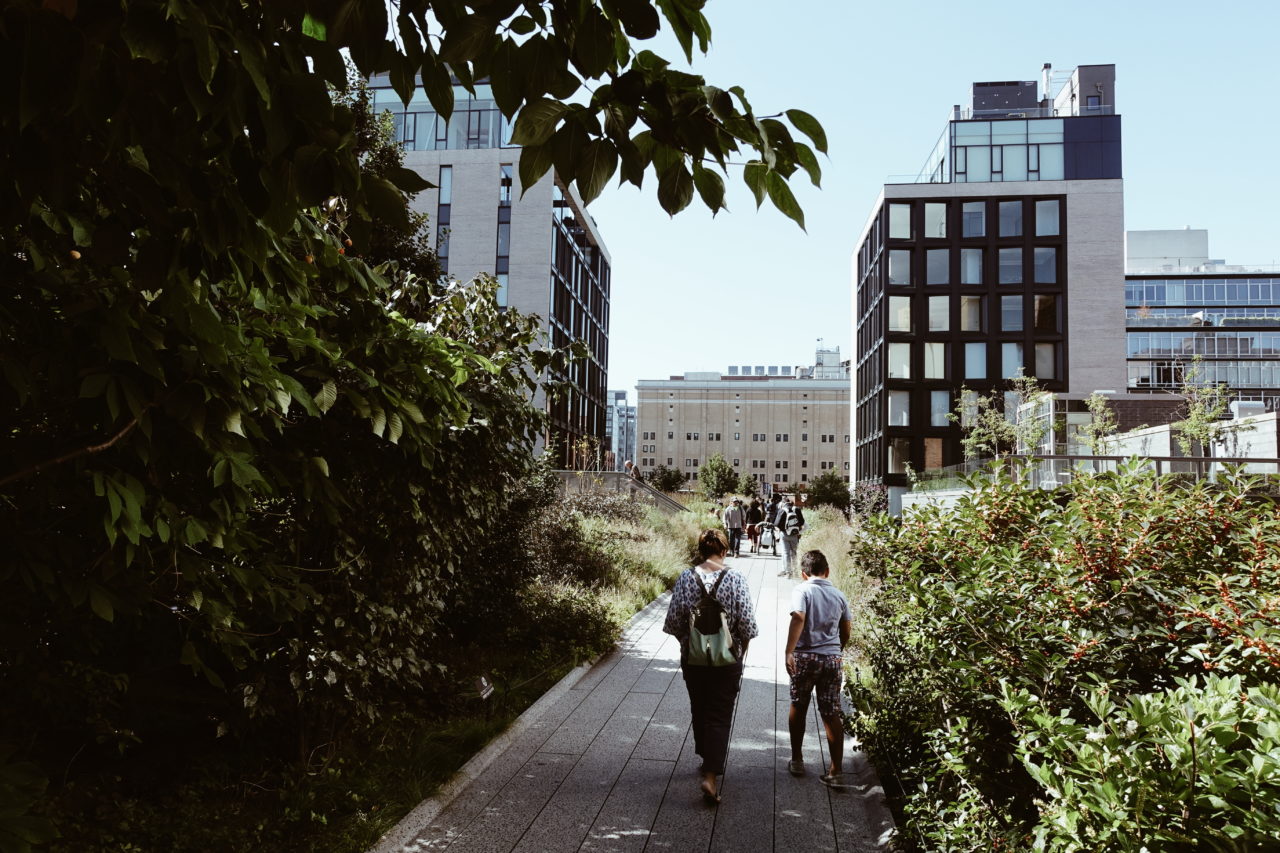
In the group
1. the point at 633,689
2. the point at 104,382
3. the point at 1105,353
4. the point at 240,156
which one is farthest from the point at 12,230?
the point at 1105,353

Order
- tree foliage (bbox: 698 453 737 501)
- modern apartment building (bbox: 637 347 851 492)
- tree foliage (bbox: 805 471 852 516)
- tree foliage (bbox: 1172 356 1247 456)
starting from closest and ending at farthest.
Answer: tree foliage (bbox: 1172 356 1247 456) → tree foliage (bbox: 805 471 852 516) → tree foliage (bbox: 698 453 737 501) → modern apartment building (bbox: 637 347 851 492)

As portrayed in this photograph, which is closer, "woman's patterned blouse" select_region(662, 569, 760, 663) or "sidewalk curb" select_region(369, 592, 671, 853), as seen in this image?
"sidewalk curb" select_region(369, 592, 671, 853)

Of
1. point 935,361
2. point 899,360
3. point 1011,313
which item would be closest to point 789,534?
point 899,360

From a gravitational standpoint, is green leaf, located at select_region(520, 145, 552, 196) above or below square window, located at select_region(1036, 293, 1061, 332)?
below

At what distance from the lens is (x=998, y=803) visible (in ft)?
12.6

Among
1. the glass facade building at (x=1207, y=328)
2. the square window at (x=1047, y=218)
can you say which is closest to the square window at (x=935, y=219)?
the square window at (x=1047, y=218)

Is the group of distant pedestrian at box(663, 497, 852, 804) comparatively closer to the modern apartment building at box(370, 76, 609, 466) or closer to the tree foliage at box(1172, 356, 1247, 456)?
the tree foliage at box(1172, 356, 1247, 456)

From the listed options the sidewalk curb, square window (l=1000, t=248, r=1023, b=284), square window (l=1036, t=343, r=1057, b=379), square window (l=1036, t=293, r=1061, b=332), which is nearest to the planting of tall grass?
the sidewalk curb

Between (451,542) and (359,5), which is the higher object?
(359,5)

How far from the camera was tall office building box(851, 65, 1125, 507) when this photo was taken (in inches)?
1973

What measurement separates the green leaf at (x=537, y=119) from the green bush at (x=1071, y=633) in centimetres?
240

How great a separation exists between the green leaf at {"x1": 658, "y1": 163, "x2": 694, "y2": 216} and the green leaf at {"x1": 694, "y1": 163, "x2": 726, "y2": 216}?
20mm

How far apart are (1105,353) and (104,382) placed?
5526cm

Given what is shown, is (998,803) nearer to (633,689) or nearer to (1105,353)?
(633,689)
